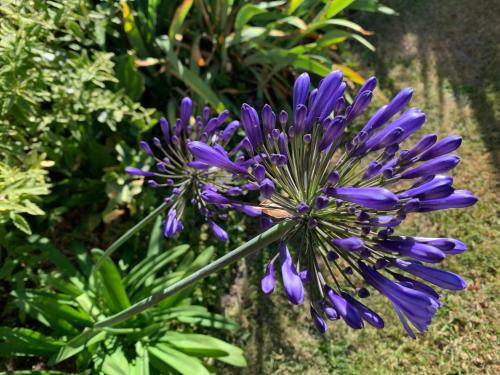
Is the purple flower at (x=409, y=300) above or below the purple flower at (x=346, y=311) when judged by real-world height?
below

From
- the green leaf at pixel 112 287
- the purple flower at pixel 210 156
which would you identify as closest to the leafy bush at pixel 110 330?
the green leaf at pixel 112 287

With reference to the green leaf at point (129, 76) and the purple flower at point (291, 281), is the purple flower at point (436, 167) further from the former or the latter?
the green leaf at point (129, 76)

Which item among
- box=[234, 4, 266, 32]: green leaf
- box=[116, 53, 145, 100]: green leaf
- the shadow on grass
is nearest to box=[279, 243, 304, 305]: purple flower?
box=[116, 53, 145, 100]: green leaf

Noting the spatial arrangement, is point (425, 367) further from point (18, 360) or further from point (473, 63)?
point (473, 63)

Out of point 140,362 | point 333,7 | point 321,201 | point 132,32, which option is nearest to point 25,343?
point 140,362

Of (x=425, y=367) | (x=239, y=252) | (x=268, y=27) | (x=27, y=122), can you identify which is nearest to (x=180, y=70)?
(x=268, y=27)

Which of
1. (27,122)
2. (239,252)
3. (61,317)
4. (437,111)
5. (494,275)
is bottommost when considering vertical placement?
(494,275)

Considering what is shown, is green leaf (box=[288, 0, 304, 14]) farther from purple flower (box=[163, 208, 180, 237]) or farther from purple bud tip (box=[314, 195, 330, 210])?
purple bud tip (box=[314, 195, 330, 210])
